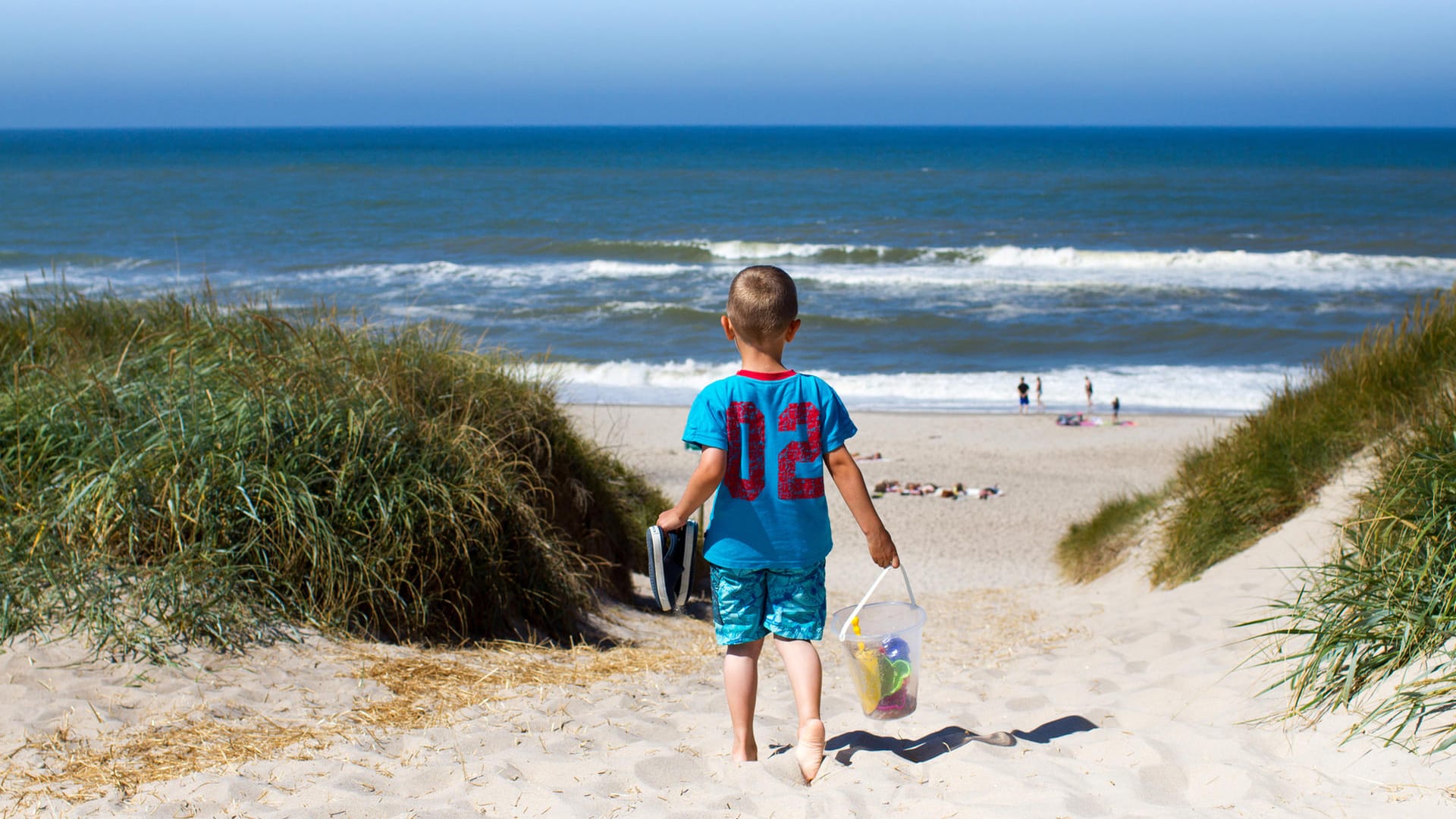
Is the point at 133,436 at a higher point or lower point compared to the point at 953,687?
higher

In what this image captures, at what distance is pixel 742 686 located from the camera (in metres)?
3.26

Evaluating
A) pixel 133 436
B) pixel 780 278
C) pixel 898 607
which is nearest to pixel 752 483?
pixel 780 278

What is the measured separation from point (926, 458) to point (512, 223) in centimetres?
3607

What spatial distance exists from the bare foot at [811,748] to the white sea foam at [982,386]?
53.0 ft

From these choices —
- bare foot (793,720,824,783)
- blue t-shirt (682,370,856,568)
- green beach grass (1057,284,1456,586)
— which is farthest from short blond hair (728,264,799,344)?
green beach grass (1057,284,1456,586)

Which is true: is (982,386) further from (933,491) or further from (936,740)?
(936,740)

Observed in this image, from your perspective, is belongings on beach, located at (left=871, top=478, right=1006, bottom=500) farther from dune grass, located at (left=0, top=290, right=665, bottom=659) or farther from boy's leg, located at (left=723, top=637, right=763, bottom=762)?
boy's leg, located at (left=723, top=637, right=763, bottom=762)

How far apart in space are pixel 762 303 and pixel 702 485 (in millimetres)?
540

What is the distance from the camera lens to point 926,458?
607 inches

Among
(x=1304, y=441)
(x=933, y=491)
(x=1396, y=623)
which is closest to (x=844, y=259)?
(x=933, y=491)

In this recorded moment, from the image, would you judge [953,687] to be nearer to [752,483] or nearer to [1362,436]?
[752,483]

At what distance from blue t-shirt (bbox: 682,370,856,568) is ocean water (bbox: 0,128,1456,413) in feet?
13.6

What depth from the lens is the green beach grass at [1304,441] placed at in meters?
6.47

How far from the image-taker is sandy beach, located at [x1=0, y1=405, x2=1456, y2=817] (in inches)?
119
